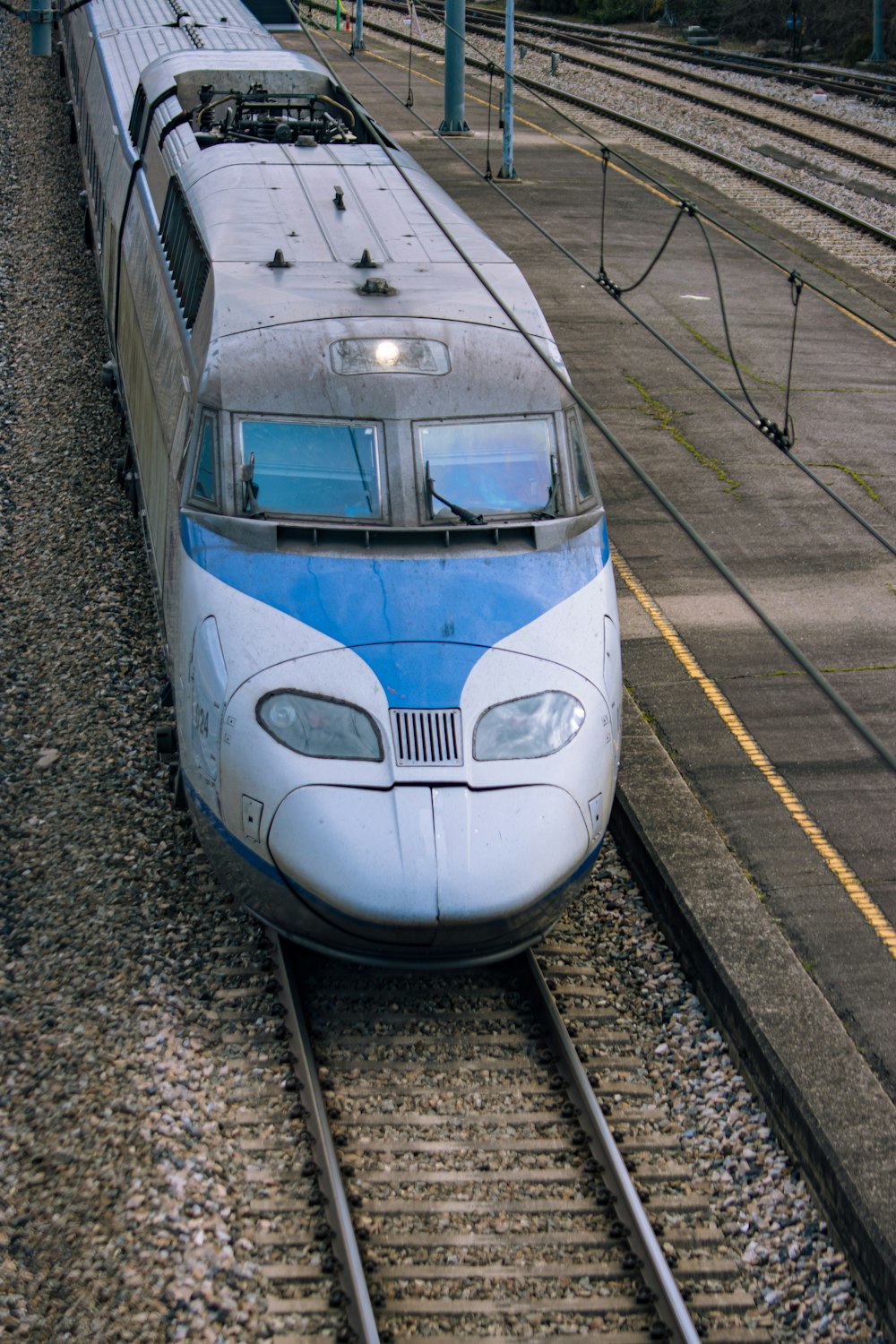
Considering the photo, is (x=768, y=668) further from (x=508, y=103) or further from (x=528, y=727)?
(x=508, y=103)

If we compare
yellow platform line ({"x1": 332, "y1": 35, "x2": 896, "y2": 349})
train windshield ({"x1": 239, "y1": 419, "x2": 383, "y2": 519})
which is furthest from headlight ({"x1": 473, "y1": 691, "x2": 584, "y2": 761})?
yellow platform line ({"x1": 332, "y1": 35, "x2": 896, "y2": 349})

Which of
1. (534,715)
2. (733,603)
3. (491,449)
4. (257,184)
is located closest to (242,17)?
(257,184)

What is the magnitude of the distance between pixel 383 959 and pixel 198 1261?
66.8 inches

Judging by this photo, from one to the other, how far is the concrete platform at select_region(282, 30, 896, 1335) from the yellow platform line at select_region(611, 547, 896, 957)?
18mm

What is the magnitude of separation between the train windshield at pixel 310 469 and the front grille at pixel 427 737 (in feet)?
4.83

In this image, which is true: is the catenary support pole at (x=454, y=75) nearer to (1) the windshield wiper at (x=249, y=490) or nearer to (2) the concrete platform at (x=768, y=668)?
(2) the concrete platform at (x=768, y=668)

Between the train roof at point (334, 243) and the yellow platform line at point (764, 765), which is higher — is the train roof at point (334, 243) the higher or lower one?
the higher one

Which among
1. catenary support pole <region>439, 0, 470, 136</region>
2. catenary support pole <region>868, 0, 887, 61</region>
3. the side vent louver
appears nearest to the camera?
the side vent louver

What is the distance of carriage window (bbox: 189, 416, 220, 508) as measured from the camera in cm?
878

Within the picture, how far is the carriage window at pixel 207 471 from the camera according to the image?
8781 millimetres

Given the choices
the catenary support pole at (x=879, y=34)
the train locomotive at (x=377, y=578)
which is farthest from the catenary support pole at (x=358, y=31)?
the train locomotive at (x=377, y=578)

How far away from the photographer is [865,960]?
869 cm

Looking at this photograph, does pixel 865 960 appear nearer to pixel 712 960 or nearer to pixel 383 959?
pixel 712 960

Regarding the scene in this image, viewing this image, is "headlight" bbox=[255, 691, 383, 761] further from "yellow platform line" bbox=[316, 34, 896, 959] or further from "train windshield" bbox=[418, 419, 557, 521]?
"yellow platform line" bbox=[316, 34, 896, 959]
